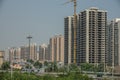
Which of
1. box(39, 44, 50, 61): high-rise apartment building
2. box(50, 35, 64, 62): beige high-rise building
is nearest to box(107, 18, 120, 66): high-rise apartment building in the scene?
box(50, 35, 64, 62): beige high-rise building

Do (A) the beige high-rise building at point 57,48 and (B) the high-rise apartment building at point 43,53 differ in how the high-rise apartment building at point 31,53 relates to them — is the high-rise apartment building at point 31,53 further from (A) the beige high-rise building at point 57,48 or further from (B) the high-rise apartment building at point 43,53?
(A) the beige high-rise building at point 57,48

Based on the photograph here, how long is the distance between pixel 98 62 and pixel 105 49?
1.70m

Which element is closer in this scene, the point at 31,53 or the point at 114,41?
the point at 114,41

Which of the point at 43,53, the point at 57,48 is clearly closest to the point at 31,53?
the point at 43,53

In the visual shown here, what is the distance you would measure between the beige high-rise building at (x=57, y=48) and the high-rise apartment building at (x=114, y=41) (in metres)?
11.7

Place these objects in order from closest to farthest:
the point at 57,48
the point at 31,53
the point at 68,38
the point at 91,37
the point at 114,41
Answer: the point at 114,41, the point at 91,37, the point at 68,38, the point at 57,48, the point at 31,53

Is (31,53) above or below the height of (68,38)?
below

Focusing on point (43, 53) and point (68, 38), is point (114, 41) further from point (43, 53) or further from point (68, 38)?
point (43, 53)

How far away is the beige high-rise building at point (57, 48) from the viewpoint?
45.3 m

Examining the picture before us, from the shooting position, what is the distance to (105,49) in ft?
111

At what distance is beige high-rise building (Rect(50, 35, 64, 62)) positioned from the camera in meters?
45.3

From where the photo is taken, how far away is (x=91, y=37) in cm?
3366

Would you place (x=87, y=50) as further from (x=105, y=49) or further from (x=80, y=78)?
(x=80, y=78)

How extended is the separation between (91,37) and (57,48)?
12.9 m
